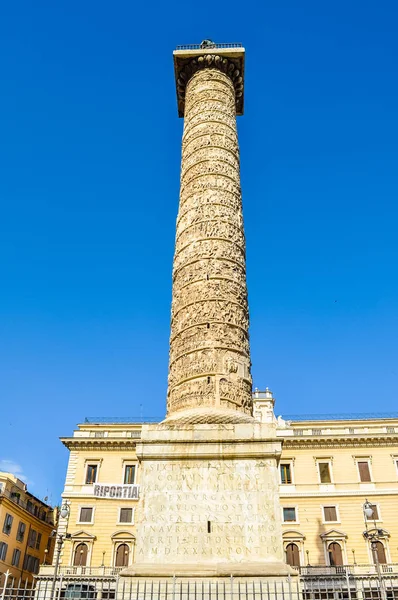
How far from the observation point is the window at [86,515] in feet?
66.7

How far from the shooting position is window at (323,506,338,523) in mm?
19781

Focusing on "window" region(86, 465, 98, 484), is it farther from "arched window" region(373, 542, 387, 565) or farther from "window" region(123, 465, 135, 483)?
"arched window" region(373, 542, 387, 565)

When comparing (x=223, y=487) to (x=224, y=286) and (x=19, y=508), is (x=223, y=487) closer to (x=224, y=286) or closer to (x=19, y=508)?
(x=224, y=286)

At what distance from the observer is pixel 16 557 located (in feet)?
76.2

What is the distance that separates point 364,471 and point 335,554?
327 centimetres

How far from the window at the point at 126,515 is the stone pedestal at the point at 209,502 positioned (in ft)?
49.4

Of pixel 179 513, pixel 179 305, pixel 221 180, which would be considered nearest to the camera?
pixel 179 513

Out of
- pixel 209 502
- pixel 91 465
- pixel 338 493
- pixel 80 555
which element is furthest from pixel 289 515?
pixel 209 502

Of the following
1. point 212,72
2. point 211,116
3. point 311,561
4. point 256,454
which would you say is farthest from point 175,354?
point 311,561

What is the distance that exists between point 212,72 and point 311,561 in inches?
645

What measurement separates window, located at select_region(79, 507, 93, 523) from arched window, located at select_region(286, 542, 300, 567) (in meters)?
7.36

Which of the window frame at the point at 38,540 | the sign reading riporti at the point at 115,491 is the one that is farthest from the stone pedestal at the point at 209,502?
the window frame at the point at 38,540

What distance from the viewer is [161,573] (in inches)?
234

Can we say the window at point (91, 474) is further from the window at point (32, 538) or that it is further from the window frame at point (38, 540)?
the window frame at point (38, 540)
